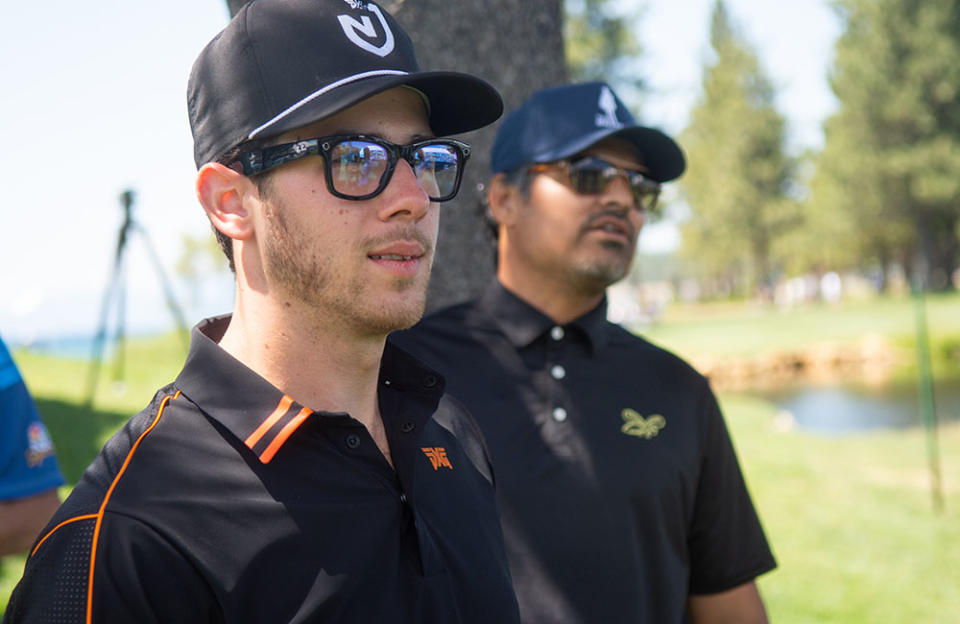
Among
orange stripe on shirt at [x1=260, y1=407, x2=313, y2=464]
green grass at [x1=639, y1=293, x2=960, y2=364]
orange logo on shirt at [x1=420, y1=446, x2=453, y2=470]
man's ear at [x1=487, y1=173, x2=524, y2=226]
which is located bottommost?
green grass at [x1=639, y1=293, x2=960, y2=364]

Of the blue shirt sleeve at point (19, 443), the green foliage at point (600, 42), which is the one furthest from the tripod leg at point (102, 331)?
the green foliage at point (600, 42)

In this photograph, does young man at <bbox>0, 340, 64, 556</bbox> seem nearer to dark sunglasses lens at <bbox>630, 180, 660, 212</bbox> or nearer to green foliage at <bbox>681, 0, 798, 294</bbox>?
dark sunglasses lens at <bbox>630, 180, 660, 212</bbox>

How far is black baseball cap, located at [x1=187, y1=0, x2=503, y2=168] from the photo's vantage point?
60.5 inches

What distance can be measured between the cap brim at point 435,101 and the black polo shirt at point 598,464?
3.26 ft

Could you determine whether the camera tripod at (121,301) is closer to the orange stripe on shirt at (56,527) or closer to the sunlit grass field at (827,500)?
the sunlit grass field at (827,500)

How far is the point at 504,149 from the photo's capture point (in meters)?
3.08

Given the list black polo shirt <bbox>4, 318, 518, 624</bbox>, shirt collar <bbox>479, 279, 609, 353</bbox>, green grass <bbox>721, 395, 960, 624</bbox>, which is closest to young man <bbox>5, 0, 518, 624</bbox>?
black polo shirt <bbox>4, 318, 518, 624</bbox>

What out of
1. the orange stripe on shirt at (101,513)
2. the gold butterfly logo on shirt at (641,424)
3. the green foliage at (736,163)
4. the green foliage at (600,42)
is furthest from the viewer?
the green foliage at (736,163)

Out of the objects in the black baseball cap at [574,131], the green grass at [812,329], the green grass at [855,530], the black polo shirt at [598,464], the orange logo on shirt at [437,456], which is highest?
the black baseball cap at [574,131]

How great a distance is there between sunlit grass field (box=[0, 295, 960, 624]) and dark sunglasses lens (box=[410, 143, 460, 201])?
13.7ft

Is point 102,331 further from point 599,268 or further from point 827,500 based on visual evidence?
point 827,500

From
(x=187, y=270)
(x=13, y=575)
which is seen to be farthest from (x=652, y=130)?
(x=187, y=270)

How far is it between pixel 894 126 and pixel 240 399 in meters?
43.3

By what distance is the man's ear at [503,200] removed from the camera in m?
3.04
